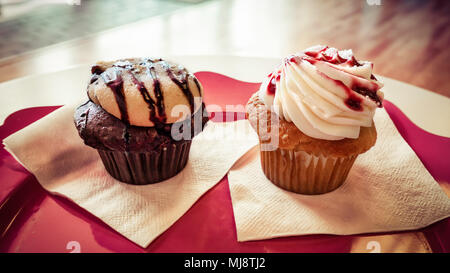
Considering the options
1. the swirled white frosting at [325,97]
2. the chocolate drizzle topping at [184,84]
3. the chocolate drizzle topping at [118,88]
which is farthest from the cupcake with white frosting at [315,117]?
the chocolate drizzle topping at [118,88]

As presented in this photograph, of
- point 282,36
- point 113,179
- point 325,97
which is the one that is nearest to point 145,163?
point 113,179

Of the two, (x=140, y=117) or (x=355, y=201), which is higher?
(x=140, y=117)

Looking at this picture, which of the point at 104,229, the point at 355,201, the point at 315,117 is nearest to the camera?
the point at 104,229

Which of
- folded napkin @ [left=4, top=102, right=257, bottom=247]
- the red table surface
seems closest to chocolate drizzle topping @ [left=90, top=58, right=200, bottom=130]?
folded napkin @ [left=4, top=102, right=257, bottom=247]

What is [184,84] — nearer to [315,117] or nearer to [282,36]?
[315,117]

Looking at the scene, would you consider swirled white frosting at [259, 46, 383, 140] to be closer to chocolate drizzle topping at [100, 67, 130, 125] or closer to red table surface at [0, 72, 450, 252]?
red table surface at [0, 72, 450, 252]

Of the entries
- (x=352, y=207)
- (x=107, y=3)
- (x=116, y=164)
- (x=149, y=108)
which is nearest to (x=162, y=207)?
(x=116, y=164)
